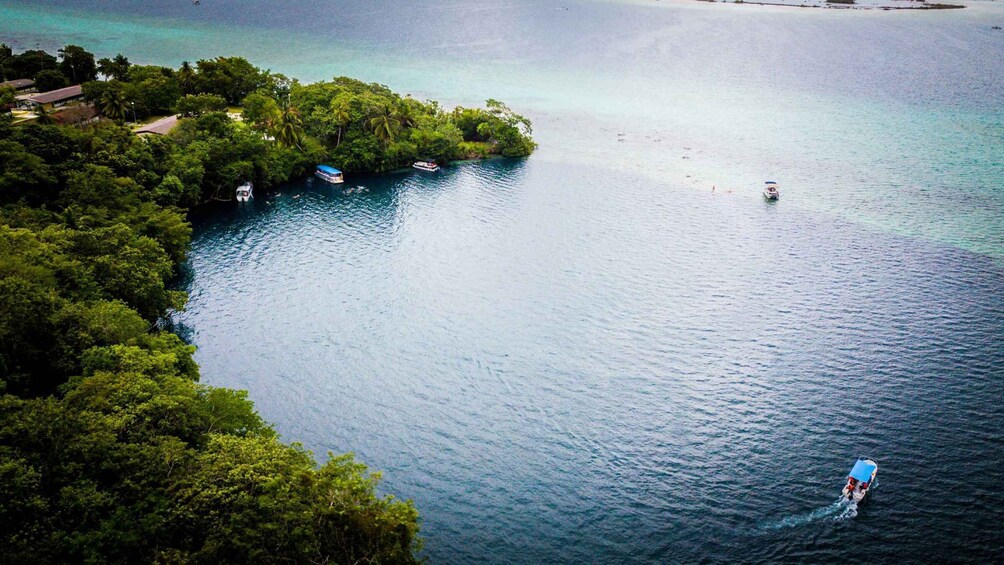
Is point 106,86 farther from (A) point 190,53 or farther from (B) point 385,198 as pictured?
(A) point 190,53

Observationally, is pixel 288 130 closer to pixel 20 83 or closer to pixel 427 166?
pixel 427 166

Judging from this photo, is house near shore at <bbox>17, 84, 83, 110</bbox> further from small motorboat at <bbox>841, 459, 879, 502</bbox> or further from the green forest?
small motorboat at <bbox>841, 459, 879, 502</bbox>

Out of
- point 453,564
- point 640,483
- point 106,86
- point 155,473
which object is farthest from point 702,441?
point 106,86

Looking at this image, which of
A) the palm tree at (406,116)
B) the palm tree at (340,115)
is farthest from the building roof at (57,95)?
the palm tree at (406,116)

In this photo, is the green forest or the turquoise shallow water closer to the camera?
the green forest

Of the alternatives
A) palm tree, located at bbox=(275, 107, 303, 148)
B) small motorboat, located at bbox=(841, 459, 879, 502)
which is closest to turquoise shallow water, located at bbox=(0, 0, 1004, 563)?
small motorboat, located at bbox=(841, 459, 879, 502)

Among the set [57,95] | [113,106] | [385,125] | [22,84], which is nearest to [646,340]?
[385,125]
